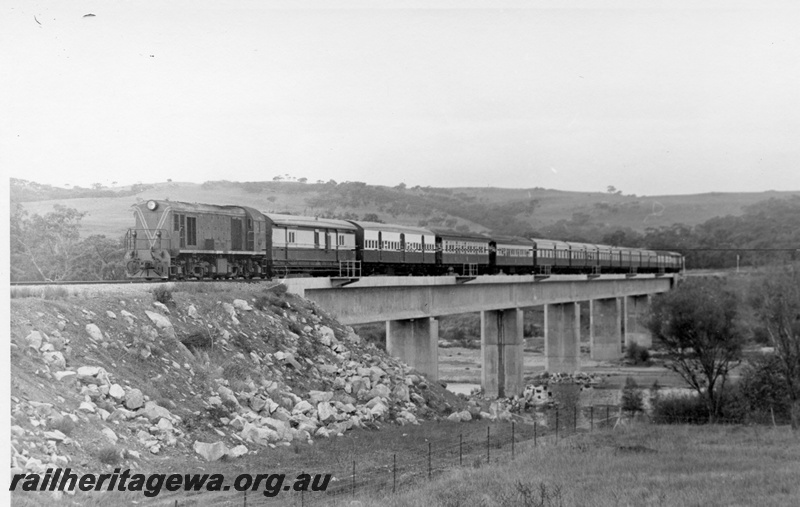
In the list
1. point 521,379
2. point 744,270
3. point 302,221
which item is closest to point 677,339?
point 521,379

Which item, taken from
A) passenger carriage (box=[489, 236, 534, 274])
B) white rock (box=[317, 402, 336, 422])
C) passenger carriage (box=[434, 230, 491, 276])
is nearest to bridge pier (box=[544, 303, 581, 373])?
passenger carriage (box=[489, 236, 534, 274])

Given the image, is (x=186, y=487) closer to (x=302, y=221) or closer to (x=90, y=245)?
(x=302, y=221)

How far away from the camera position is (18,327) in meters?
18.3

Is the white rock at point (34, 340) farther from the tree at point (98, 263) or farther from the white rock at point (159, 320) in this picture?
the tree at point (98, 263)

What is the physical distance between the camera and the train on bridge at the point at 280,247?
29.1 m

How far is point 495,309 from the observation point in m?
56.1

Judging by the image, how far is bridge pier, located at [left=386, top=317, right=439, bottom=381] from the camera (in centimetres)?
4328

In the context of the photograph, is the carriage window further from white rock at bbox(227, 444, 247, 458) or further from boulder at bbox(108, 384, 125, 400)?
white rock at bbox(227, 444, 247, 458)

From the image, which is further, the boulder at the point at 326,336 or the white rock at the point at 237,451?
the boulder at the point at 326,336

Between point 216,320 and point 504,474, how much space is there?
10.2 metres

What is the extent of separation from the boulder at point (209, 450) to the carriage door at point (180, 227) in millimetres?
12944

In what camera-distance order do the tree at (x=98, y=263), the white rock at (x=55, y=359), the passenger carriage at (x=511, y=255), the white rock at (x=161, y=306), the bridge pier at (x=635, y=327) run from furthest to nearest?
the bridge pier at (x=635, y=327)
the passenger carriage at (x=511, y=255)
the tree at (x=98, y=263)
the white rock at (x=161, y=306)
the white rock at (x=55, y=359)

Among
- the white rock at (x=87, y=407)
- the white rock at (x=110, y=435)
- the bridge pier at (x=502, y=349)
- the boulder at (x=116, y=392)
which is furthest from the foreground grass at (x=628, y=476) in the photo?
the bridge pier at (x=502, y=349)

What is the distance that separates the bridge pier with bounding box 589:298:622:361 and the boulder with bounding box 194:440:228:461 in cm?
7739
